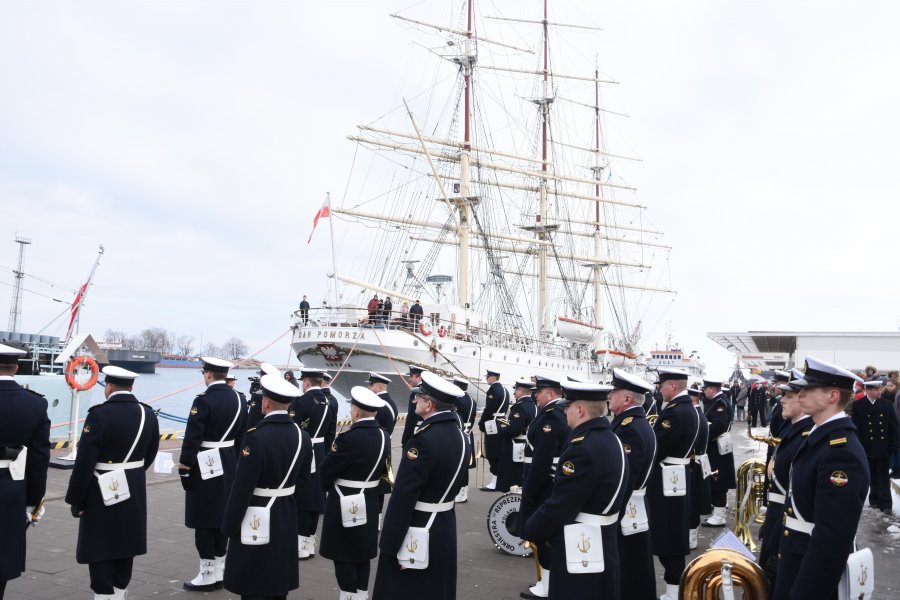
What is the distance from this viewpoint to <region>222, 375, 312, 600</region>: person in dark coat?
499cm

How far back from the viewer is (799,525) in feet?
13.1

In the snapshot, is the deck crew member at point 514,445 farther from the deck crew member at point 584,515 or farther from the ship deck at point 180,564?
the deck crew member at point 584,515

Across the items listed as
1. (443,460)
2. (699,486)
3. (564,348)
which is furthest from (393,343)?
(443,460)

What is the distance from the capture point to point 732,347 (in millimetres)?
46469

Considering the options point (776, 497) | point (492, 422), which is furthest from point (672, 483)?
point (492, 422)

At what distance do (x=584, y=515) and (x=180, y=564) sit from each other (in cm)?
487

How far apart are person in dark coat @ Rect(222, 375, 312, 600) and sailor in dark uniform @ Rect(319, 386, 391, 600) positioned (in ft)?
1.06

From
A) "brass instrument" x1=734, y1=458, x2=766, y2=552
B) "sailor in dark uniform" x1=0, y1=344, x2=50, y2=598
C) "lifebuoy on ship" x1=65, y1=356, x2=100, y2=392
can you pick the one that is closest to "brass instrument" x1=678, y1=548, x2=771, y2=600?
"brass instrument" x1=734, y1=458, x2=766, y2=552

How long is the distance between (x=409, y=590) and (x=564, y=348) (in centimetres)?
4070

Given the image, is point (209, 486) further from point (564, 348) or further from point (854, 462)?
point (564, 348)

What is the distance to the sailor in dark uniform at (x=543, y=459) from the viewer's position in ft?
18.6

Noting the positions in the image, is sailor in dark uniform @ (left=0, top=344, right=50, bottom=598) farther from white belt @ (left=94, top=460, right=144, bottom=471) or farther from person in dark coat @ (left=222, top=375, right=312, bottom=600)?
person in dark coat @ (left=222, top=375, right=312, bottom=600)

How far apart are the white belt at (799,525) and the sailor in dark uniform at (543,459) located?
1.88 m

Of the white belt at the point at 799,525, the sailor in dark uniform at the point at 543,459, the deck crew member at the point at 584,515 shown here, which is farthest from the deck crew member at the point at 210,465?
the white belt at the point at 799,525
